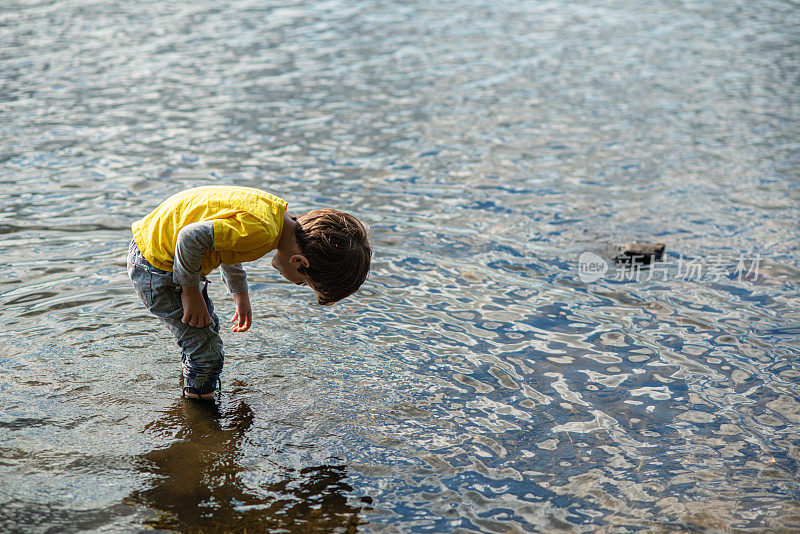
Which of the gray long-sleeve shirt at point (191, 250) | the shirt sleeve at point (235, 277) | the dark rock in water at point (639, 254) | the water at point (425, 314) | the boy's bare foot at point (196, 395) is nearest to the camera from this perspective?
the gray long-sleeve shirt at point (191, 250)

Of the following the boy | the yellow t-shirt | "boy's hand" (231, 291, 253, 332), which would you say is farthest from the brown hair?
"boy's hand" (231, 291, 253, 332)

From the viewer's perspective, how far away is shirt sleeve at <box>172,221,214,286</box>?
4.14 metres

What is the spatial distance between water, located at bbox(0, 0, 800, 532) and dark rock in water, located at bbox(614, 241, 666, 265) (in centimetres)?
17

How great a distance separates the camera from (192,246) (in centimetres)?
416

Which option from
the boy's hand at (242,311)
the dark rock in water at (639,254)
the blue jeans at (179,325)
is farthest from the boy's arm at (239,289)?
the dark rock in water at (639,254)

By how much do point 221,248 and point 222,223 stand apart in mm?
152

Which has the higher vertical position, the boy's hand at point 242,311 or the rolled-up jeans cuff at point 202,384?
the boy's hand at point 242,311

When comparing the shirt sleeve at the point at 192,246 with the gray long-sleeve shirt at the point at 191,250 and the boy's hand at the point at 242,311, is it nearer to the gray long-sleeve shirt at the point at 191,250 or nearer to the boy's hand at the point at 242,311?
the gray long-sleeve shirt at the point at 191,250

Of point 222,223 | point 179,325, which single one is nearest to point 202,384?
point 179,325

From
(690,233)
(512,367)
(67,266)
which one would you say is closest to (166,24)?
(67,266)

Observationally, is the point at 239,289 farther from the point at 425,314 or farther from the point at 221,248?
the point at 425,314

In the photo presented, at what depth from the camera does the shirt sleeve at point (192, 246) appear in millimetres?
4141

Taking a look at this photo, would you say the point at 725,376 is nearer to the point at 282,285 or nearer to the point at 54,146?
the point at 282,285

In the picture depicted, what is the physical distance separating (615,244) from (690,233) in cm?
103
